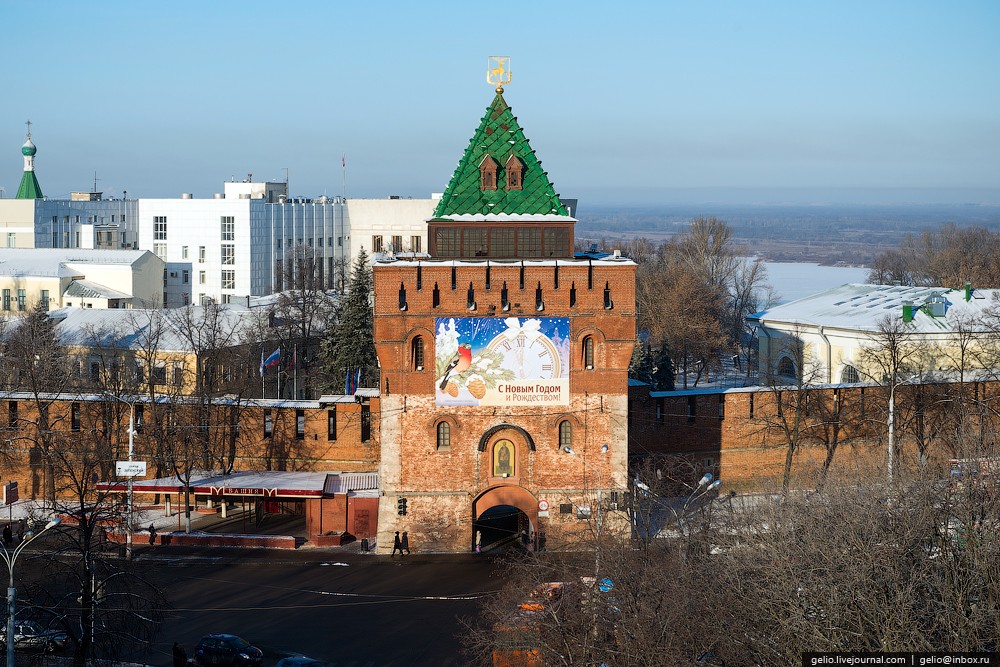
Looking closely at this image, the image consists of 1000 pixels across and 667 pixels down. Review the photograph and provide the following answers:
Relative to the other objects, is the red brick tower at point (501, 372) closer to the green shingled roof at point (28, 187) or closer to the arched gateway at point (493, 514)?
the arched gateway at point (493, 514)

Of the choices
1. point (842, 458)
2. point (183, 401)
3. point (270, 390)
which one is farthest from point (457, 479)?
point (270, 390)

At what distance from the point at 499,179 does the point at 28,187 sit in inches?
3141

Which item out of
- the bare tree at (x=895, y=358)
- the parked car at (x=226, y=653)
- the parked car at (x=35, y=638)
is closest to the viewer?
the parked car at (x=35, y=638)

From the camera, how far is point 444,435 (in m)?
43.8

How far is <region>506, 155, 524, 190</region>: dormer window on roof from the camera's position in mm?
44156

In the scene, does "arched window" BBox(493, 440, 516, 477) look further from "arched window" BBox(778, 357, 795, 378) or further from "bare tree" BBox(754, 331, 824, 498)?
"arched window" BBox(778, 357, 795, 378)

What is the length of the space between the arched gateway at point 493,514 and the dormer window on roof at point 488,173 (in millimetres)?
9431

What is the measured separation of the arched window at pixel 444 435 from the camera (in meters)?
43.7

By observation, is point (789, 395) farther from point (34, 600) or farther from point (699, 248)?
point (699, 248)

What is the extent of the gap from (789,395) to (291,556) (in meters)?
19.6

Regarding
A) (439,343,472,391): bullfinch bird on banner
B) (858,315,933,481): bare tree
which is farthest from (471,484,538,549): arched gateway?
(858,315,933,481): bare tree

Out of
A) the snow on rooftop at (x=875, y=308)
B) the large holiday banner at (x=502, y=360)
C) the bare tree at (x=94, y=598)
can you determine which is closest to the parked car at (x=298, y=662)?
the bare tree at (x=94, y=598)

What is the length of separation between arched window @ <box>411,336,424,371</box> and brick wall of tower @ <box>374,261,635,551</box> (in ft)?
0.42

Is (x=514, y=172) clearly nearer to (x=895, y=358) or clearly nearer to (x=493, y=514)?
(x=493, y=514)
